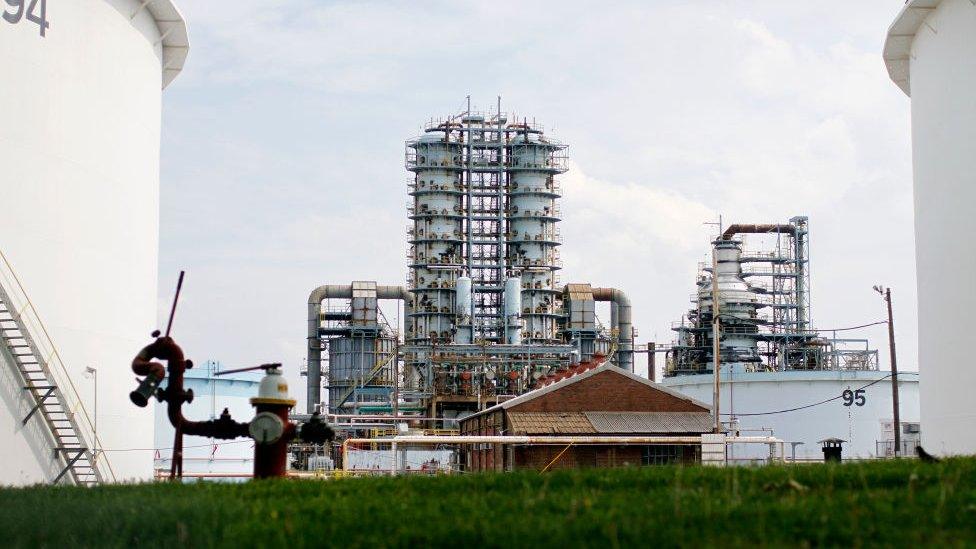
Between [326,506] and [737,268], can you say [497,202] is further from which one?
[326,506]

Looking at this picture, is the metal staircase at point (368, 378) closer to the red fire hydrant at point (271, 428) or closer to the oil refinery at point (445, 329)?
the oil refinery at point (445, 329)

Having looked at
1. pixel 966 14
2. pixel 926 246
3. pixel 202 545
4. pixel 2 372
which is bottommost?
pixel 202 545

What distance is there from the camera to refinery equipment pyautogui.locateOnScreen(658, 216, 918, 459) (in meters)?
54.1

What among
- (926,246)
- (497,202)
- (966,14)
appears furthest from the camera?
(497,202)

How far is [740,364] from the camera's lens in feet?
204

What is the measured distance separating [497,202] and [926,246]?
45830mm

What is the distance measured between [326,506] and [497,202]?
6442 cm

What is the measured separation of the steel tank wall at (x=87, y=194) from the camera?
21.1m

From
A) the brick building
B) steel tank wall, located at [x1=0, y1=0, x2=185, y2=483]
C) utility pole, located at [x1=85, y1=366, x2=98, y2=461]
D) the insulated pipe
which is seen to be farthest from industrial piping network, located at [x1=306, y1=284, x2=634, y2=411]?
utility pole, located at [x1=85, y1=366, x2=98, y2=461]

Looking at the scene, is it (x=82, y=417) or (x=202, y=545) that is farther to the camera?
(x=82, y=417)

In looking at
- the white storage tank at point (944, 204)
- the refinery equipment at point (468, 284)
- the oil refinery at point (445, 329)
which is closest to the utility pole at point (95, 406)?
the oil refinery at point (445, 329)

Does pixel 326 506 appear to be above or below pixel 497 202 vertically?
below

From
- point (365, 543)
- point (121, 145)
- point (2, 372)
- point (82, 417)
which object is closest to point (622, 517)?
point (365, 543)

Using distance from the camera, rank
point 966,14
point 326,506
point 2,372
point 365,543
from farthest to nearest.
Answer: point 966,14 < point 2,372 < point 326,506 < point 365,543
